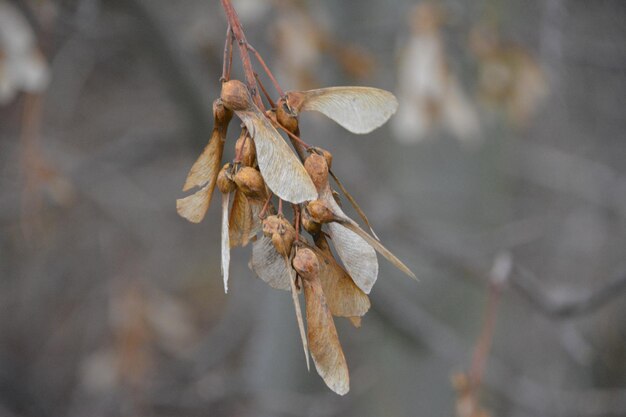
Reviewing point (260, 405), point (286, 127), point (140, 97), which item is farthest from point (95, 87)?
point (286, 127)

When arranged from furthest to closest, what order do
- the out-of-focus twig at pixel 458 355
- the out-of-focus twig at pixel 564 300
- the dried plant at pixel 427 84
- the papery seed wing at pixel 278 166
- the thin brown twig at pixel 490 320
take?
the out-of-focus twig at pixel 458 355 → the dried plant at pixel 427 84 → the out-of-focus twig at pixel 564 300 → the thin brown twig at pixel 490 320 → the papery seed wing at pixel 278 166

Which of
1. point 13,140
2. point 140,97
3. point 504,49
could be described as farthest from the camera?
point 140,97

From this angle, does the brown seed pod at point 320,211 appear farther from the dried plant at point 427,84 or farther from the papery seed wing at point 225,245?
the dried plant at point 427,84

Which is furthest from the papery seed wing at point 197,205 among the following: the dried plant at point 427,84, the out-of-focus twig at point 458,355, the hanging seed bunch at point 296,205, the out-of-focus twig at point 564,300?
the out-of-focus twig at point 458,355

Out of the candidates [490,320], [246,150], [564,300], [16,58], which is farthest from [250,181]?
[564,300]

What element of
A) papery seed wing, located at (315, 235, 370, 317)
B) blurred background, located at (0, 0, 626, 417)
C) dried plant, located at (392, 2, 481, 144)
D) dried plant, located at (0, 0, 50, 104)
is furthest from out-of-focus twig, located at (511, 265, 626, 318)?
dried plant, located at (0, 0, 50, 104)

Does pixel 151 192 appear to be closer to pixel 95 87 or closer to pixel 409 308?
pixel 95 87

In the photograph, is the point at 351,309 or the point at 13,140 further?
the point at 13,140
